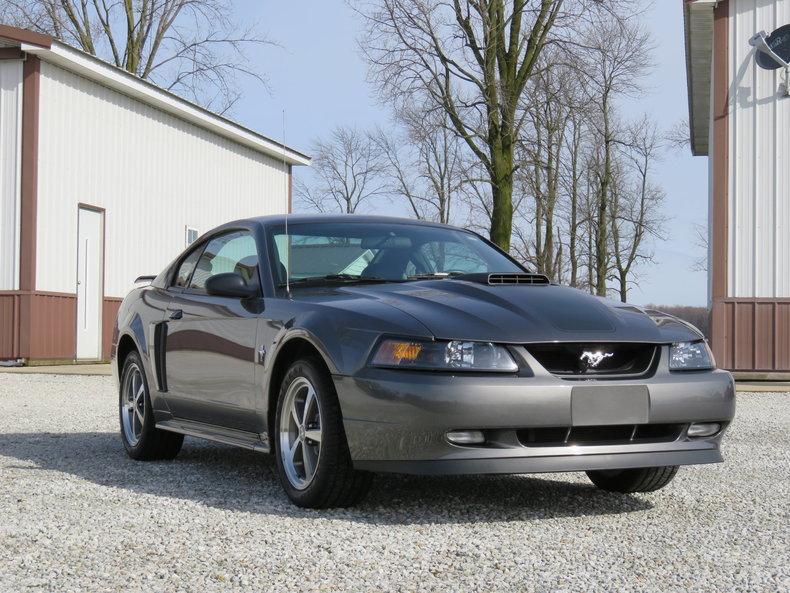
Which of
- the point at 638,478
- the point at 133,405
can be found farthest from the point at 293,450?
the point at 133,405

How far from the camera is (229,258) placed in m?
6.82

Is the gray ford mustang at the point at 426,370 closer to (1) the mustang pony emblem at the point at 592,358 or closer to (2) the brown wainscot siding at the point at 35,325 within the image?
(1) the mustang pony emblem at the point at 592,358

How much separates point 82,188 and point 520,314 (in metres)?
16.7

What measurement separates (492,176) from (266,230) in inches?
863

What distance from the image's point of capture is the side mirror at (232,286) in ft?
19.7

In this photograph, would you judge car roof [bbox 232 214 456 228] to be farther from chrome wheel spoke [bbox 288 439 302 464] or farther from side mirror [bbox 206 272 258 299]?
chrome wheel spoke [bbox 288 439 302 464]

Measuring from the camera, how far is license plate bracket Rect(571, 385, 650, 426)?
196 inches

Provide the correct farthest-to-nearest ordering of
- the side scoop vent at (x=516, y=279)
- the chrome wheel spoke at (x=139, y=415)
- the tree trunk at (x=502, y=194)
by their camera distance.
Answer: the tree trunk at (x=502, y=194) < the chrome wheel spoke at (x=139, y=415) < the side scoop vent at (x=516, y=279)

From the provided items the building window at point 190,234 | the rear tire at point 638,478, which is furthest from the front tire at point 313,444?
the building window at point 190,234

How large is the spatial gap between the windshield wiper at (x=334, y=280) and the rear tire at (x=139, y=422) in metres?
1.74

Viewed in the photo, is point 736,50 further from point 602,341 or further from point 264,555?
point 264,555

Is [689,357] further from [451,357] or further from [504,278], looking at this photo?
[451,357]

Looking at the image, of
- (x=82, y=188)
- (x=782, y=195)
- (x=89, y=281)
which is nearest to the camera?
(x=782, y=195)

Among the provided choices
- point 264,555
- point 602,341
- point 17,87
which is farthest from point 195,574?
point 17,87
